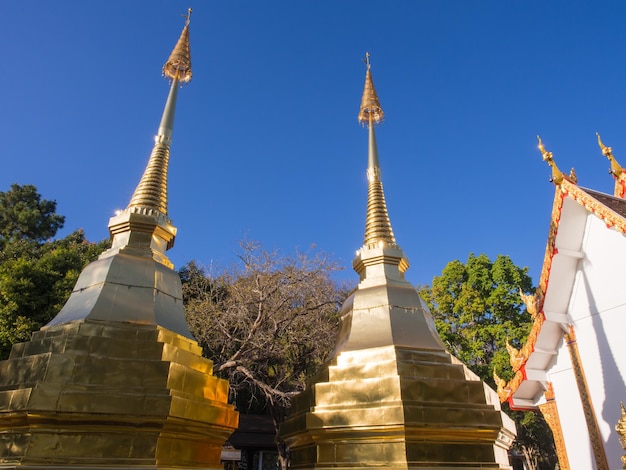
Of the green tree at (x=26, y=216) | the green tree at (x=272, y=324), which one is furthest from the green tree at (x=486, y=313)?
the green tree at (x=26, y=216)

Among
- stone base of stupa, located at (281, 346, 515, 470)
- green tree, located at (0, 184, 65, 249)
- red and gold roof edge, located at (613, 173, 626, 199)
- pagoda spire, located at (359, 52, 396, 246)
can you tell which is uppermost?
green tree, located at (0, 184, 65, 249)

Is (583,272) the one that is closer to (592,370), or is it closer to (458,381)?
(592,370)

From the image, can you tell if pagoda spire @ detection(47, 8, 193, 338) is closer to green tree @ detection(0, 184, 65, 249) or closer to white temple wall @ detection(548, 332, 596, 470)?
white temple wall @ detection(548, 332, 596, 470)

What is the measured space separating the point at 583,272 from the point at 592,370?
6.53 ft

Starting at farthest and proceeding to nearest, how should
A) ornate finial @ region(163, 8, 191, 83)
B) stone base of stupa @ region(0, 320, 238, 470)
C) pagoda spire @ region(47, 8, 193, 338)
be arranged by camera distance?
ornate finial @ region(163, 8, 191, 83), pagoda spire @ region(47, 8, 193, 338), stone base of stupa @ region(0, 320, 238, 470)

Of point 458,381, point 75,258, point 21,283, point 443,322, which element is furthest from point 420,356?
point 443,322

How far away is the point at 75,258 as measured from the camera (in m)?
15.1

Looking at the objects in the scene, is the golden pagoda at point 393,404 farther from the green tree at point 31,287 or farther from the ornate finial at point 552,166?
the green tree at point 31,287

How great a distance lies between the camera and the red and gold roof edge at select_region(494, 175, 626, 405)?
814 centimetres

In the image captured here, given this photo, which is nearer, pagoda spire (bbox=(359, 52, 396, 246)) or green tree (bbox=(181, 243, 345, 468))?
pagoda spire (bbox=(359, 52, 396, 246))

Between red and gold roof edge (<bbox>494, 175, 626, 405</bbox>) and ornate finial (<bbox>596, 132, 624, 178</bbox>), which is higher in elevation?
ornate finial (<bbox>596, 132, 624, 178</bbox>)

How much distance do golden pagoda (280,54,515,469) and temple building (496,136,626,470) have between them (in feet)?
13.8

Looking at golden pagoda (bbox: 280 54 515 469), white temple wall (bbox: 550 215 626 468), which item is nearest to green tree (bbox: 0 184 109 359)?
golden pagoda (bbox: 280 54 515 469)

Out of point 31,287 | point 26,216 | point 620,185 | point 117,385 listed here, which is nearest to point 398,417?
point 117,385
